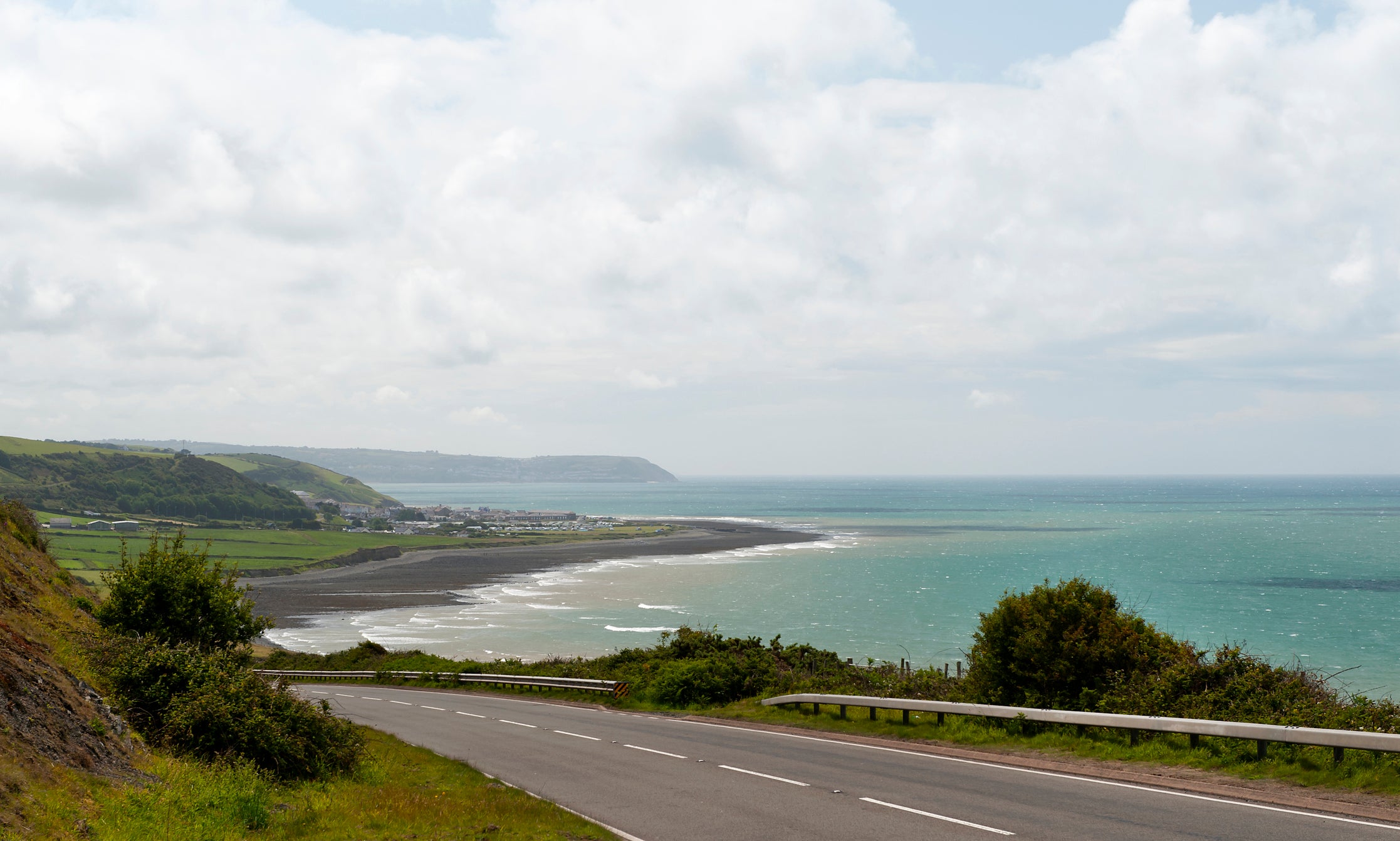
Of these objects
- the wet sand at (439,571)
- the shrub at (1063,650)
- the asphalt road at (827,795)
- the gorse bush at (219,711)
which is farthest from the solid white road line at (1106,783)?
the wet sand at (439,571)

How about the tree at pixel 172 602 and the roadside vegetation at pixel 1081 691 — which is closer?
the roadside vegetation at pixel 1081 691

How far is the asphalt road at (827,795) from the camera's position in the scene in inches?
446

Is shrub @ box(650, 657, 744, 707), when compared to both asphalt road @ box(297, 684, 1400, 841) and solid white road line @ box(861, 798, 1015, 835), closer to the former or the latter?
asphalt road @ box(297, 684, 1400, 841)

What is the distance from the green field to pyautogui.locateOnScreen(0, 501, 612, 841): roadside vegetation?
3243 inches

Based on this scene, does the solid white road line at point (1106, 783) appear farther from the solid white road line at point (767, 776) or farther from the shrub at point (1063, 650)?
the shrub at point (1063, 650)

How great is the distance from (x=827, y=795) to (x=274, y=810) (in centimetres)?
807

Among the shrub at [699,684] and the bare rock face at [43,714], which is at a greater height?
the bare rock face at [43,714]

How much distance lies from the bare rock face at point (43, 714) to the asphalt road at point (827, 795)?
21.9 feet

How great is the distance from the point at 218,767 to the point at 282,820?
2979 mm


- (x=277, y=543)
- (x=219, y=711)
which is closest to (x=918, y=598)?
(x=219, y=711)

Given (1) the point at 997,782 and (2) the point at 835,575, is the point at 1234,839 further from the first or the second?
(2) the point at 835,575

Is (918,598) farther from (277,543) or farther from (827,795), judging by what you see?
(277,543)

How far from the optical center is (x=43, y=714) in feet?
39.3

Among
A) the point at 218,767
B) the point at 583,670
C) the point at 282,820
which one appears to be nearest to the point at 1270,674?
the point at 282,820
